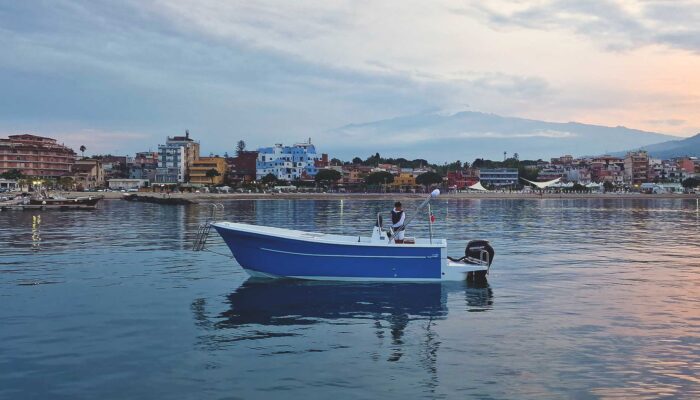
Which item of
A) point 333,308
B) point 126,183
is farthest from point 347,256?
point 126,183

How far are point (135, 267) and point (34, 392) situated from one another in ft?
49.3

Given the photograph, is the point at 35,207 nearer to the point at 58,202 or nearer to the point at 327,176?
the point at 58,202

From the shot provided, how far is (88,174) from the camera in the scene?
500 feet

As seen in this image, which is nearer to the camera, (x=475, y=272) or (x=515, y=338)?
(x=515, y=338)

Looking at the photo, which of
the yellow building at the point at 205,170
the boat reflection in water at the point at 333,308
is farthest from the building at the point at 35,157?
the boat reflection in water at the point at 333,308

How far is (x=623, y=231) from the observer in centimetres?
4747

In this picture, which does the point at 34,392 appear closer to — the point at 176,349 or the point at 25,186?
the point at 176,349

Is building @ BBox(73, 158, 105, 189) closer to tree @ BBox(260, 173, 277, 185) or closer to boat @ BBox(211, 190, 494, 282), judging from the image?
tree @ BBox(260, 173, 277, 185)

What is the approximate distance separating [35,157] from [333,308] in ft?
469

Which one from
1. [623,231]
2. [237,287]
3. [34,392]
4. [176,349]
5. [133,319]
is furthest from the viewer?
[623,231]

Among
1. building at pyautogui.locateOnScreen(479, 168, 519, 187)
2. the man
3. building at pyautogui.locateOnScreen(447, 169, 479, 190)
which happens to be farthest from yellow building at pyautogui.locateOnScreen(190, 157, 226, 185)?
the man

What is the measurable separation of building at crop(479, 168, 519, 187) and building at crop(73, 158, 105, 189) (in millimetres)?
110729

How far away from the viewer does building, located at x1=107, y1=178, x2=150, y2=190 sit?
518 feet

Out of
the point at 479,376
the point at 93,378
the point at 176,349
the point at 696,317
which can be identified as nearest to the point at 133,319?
the point at 176,349
